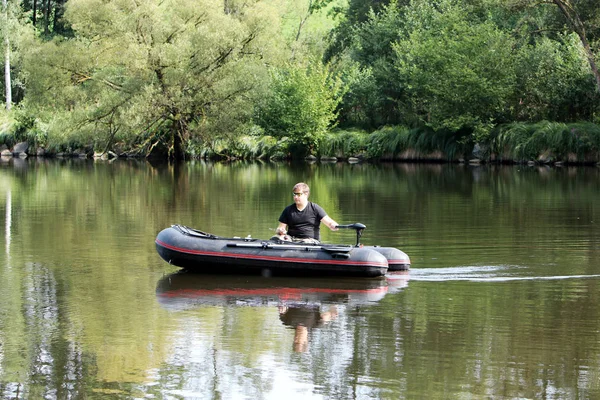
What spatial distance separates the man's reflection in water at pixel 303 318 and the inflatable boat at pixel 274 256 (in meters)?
1.42

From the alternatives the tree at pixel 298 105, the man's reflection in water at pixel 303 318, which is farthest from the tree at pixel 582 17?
the man's reflection in water at pixel 303 318

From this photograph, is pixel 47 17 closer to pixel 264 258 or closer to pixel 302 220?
pixel 302 220

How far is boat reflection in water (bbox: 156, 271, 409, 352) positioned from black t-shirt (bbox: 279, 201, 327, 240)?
0.79m

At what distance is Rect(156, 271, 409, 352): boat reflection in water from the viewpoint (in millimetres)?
9930

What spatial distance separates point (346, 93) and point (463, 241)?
32.3 metres

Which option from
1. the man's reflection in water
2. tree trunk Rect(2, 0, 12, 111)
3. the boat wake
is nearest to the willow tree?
tree trunk Rect(2, 0, 12, 111)

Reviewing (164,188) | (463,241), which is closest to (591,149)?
(164,188)

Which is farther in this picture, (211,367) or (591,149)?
(591,149)

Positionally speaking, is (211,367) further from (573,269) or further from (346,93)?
(346,93)

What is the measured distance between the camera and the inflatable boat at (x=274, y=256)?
11555 mm

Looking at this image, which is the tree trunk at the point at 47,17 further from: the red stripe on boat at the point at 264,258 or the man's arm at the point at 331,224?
the man's arm at the point at 331,224

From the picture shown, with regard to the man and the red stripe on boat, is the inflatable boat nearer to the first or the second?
the red stripe on boat

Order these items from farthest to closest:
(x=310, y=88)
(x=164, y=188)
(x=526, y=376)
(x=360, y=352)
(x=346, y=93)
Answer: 1. (x=346, y=93)
2. (x=310, y=88)
3. (x=164, y=188)
4. (x=360, y=352)
5. (x=526, y=376)

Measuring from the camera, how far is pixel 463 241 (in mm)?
14906
